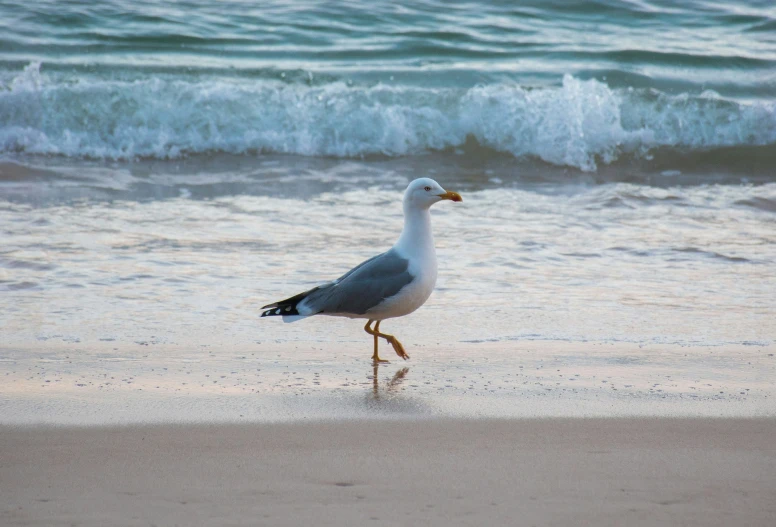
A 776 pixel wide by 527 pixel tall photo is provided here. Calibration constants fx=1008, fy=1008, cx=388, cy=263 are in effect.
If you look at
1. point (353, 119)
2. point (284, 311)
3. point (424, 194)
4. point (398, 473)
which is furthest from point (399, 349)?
point (353, 119)

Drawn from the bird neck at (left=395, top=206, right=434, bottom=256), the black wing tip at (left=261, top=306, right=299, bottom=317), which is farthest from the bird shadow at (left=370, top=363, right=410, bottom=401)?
the bird neck at (left=395, top=206, right=434, bottom=256)

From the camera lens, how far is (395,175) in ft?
31.3

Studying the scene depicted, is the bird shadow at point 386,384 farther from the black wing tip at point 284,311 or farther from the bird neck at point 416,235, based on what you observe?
the bird neck at point 416,235

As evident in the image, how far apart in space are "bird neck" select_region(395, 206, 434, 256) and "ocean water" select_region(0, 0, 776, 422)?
0.42 m

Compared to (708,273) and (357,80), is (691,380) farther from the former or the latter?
(357,80)

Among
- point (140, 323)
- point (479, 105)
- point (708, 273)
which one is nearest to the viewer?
point (140, 323)

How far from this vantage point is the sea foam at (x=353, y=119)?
10445 millimetres

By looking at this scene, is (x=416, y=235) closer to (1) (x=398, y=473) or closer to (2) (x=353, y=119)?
(1) (x=398, y=473)

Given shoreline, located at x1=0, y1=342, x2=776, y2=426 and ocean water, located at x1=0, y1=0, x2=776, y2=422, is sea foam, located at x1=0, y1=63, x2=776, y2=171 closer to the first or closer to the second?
ocean water, located at x1=0, y1=0, x2=776, y2=422

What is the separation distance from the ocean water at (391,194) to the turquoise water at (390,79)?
0.04m

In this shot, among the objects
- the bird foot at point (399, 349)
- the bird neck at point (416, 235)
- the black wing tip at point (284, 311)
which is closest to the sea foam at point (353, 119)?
the bird neck at point (416, 235)

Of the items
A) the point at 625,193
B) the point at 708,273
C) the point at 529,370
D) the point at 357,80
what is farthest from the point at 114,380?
the point at 357,80

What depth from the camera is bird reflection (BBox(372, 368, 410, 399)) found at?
3905mm

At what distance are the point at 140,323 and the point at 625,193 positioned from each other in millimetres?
5046
